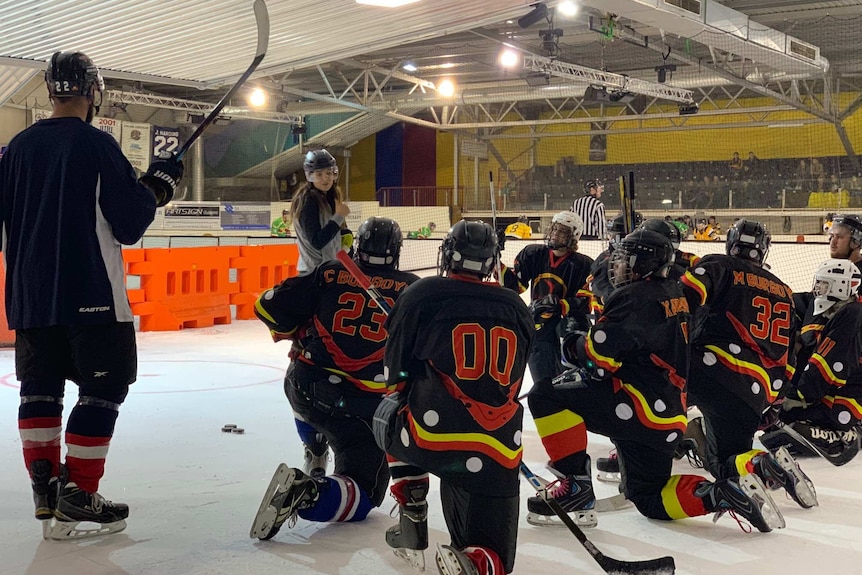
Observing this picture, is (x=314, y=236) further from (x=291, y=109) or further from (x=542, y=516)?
(x=291, y=109)

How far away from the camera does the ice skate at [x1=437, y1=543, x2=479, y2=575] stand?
2.51 m

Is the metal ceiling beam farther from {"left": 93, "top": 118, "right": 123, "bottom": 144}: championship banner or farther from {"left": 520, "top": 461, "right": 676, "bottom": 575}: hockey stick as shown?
{"left": 520, "top": 461, "right": 676, "bottom": 575}: hockey stick

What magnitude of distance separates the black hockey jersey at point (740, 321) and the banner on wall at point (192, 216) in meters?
16.3

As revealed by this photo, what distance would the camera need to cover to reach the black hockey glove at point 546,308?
484 cm

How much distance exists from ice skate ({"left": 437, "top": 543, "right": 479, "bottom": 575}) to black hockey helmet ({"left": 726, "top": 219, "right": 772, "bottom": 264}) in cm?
201

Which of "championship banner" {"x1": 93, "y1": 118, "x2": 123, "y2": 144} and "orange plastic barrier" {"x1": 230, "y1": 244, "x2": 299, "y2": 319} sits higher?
"championship banner" {"x1": 93, "y1": 118, "x2": 123, "y2": 144}

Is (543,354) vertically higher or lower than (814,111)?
lower

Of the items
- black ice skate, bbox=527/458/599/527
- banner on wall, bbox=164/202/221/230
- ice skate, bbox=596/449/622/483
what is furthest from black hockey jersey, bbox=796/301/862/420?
banner on wall, bbox=164/202/221/230

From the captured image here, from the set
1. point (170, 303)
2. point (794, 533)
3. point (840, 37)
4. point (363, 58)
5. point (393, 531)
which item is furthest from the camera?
point (363, 58)

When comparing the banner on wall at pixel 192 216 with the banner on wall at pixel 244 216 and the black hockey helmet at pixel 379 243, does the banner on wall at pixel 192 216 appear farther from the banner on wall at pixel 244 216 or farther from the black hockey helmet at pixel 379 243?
the black hockey helmet at pixel 379 243

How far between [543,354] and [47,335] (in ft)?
8.79

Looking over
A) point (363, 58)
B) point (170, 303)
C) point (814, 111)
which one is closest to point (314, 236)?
point (170, 303)

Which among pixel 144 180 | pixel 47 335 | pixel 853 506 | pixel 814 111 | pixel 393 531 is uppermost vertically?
pixel 814 111

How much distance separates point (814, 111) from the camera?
60.7ft
